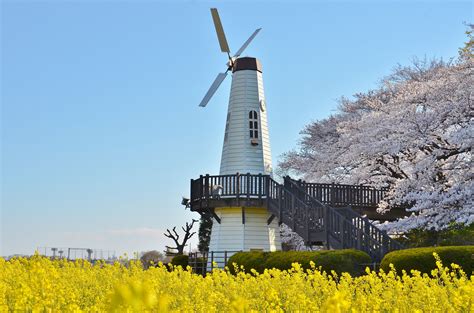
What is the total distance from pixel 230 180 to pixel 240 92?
4.16 meters

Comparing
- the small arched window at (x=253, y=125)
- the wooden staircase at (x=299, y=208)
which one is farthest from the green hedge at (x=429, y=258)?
the small arched window at (x=253, y=125)

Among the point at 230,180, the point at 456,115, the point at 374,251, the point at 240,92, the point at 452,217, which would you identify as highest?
the point at 240,92

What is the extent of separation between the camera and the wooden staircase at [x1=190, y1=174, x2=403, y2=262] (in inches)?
742

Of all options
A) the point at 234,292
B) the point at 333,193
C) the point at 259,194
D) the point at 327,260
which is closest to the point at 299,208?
the point at 259,194

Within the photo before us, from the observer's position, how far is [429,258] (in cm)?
1452

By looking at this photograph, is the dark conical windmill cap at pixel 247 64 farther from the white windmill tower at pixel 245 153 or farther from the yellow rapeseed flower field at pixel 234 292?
the yellow rapeseed flower field at pixel 234 292

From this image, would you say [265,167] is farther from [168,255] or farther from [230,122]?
[168,255]

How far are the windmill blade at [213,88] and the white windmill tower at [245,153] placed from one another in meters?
0.42

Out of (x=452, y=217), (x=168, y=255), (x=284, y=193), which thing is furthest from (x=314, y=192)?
(x=168, y=255)

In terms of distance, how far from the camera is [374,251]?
18.7 m

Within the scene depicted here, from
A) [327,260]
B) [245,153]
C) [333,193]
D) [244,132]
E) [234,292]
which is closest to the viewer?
[234,292]

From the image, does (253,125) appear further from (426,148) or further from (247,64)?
(426,148)

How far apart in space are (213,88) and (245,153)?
12.7ft

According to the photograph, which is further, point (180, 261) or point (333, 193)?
point (180, 261)
